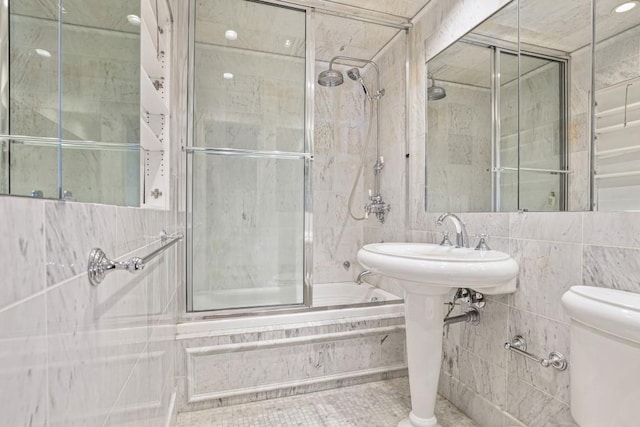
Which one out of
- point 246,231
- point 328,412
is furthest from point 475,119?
point 328,412

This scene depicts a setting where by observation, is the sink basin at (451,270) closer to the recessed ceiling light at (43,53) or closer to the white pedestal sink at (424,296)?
the white pedestal sink at (424,296)

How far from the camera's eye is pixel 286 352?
1.78m

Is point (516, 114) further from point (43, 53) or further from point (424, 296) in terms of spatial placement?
point (43, 53)

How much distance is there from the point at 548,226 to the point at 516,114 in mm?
556

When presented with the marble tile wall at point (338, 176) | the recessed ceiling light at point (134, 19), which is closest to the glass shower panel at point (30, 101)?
the recessed ceiling light at point (134, 19)

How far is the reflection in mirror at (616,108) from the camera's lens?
1.00 metres

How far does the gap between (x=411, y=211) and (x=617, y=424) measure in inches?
56.3

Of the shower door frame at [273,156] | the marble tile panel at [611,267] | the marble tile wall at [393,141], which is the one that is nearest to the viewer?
the marble tile panel at [611,267]

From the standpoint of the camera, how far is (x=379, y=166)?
8.43 feet

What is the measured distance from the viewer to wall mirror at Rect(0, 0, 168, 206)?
397 mm

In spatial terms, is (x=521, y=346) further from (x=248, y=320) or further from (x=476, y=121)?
(x=248, y=320)

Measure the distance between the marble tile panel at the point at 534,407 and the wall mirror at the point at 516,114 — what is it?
2.49ft

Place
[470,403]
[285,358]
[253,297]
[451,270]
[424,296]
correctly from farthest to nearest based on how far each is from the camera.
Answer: [253,297], [285,358], [470,403], [424,296], [451,270]

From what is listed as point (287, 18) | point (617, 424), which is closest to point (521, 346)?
point (617, 424)
